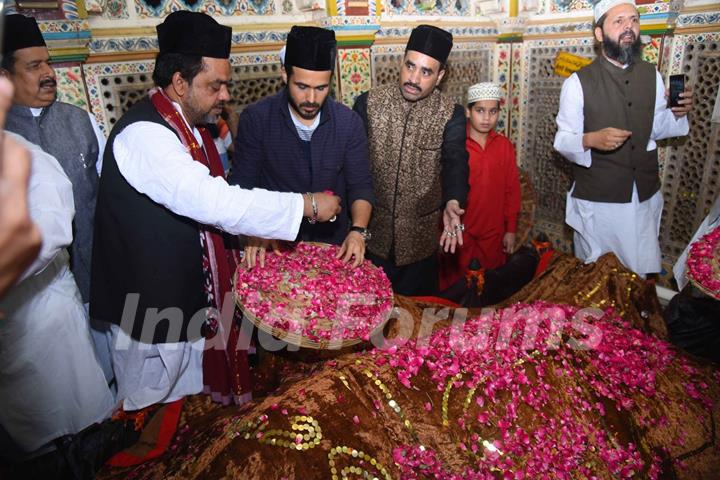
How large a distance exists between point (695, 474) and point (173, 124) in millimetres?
2365

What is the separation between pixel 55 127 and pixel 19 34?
41 cm

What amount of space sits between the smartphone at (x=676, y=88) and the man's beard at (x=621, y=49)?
31 cm

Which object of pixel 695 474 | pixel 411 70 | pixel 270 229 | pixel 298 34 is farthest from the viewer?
A: pixel 411 70

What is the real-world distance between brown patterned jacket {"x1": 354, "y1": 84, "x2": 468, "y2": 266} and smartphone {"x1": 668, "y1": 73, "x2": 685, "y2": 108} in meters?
1.50

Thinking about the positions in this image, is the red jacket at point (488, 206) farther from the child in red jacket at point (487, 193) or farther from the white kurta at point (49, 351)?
the white kurta at point (49, 351)

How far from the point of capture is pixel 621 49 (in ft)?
10.8

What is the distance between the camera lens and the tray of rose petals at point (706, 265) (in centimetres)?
213

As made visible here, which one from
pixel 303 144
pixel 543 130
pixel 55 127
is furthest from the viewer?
pixel 543 130

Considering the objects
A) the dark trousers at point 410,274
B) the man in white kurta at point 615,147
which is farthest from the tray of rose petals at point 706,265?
the dark trousers at point 410,274

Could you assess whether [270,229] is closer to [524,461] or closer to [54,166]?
[54,166]

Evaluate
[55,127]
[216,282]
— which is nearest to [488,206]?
[216,282]

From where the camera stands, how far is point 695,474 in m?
1.78

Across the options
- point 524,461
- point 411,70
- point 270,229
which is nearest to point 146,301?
point 270,229

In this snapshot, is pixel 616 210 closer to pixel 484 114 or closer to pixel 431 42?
pixel 484 114
